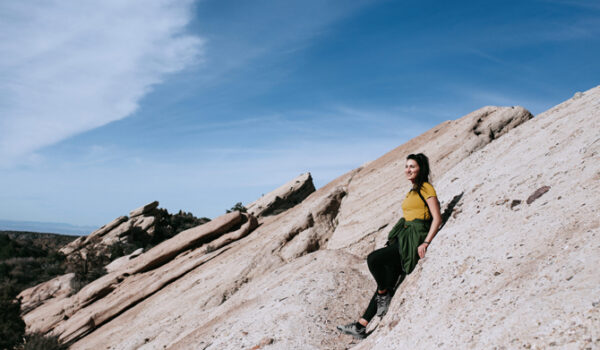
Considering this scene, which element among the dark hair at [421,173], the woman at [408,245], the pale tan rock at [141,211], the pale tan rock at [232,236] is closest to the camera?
the woman at [408,245]

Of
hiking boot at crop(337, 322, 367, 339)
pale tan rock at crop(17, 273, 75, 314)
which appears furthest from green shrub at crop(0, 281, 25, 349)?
hiking boot at crop(337, 322, 367, 339)

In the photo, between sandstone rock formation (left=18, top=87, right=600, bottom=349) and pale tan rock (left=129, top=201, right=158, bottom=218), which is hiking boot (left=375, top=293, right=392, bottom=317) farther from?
pale tan rock (left=129, top=201, right=158, bottom=218)

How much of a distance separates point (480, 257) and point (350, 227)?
670 cm

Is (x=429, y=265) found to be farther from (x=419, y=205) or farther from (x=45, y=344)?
(x=45, y=344)

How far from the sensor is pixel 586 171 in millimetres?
5312

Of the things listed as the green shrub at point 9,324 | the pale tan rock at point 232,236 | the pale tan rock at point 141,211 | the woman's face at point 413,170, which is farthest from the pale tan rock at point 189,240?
the pale tan rock at point 141,211

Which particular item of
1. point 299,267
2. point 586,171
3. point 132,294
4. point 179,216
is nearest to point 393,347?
point 586,171

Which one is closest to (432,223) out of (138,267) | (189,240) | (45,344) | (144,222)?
(189,240)

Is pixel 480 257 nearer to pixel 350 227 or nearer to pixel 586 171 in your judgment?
pixel 586 171

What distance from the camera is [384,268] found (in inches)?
249

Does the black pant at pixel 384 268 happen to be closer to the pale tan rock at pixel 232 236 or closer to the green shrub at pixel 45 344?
the pale tan rock at pixel 232 236

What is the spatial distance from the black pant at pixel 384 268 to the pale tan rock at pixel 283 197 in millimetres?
22823

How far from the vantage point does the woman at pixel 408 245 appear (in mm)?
6270

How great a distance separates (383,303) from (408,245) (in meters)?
1.09
